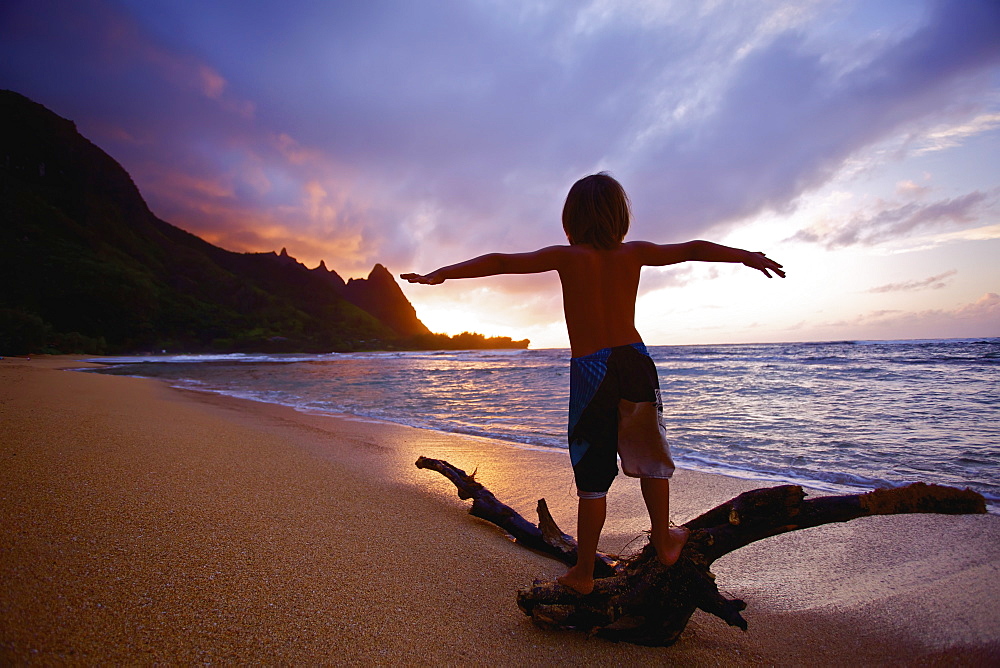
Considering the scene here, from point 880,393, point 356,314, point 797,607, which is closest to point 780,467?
point 797,607

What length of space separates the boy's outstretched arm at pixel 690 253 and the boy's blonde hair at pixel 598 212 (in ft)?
0.49

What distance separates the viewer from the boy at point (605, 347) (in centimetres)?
174

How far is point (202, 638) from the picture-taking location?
139cm

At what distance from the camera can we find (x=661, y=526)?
5.59 ft

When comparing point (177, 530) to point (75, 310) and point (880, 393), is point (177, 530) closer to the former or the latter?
point (880, 393)

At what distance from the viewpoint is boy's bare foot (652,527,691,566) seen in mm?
1670

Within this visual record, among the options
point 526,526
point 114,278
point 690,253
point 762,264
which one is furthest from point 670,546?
point 114,278

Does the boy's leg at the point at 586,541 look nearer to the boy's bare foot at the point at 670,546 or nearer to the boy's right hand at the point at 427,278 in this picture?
the boy's bare foot at the point at 670,546

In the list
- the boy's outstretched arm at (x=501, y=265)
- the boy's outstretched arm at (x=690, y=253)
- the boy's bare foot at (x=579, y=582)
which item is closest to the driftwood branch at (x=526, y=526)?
the boy's bare foot at (x=579, y=582)

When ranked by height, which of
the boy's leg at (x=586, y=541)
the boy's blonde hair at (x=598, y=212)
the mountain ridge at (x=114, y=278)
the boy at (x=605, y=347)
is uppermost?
the mountain ridge at (x=114, y=278)

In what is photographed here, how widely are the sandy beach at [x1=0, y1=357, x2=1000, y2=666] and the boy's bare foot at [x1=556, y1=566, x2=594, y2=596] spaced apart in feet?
0.59

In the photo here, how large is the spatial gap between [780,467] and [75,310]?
227ft

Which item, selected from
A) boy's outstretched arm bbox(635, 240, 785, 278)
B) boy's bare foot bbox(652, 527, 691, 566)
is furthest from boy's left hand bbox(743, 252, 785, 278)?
boy's bare foot bbox(652, 527, 691, 566)

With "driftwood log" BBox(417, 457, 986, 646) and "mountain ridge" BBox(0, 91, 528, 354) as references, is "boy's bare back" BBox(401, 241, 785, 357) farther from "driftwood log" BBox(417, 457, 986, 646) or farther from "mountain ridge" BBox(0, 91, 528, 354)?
"mountain ridge" BBox(0, 91, 528, 354)
